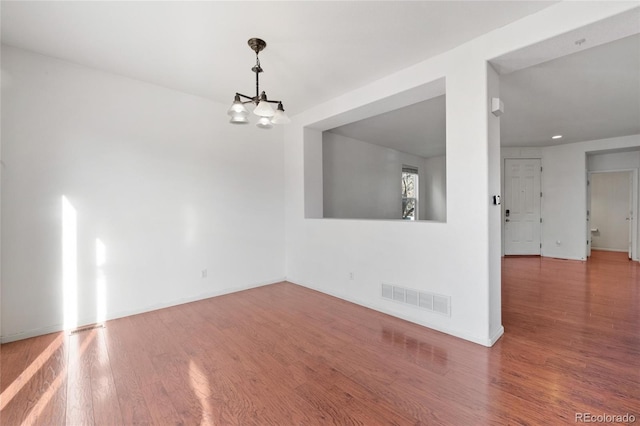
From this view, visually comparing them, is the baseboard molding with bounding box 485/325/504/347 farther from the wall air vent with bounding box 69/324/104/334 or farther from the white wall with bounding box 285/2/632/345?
the wall air vent with bounding box 69/324/104/334

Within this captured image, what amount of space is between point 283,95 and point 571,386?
4.08 m

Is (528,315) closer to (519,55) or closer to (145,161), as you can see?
(519,55)

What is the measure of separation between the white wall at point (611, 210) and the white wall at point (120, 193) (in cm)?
948

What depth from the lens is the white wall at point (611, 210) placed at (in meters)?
7.41

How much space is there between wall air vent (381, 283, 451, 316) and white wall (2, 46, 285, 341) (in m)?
2.14

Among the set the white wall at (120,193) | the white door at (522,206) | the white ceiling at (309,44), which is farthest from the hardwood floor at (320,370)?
the white door at (522,206)

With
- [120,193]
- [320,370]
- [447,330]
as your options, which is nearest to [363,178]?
[447,330]

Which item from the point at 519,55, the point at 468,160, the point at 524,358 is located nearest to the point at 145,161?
the point at 468,160

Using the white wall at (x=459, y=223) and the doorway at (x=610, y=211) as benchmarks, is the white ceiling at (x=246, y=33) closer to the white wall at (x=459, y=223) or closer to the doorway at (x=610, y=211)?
the white wall at (x=459, y=223)

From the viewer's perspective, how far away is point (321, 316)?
3.22 metres

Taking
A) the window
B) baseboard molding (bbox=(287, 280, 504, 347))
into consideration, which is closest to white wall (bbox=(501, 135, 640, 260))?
the window

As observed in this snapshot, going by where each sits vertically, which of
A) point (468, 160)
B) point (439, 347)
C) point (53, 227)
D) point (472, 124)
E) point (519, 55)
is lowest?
point (439, 347)

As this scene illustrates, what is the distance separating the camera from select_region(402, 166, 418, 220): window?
7.66 meters

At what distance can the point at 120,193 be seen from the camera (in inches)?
127
